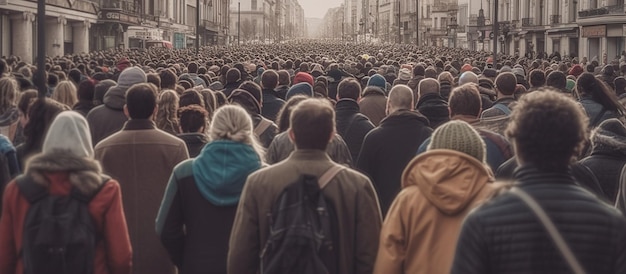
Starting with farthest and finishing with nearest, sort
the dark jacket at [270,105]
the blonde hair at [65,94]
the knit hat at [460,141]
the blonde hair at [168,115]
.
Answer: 1. the dark jacket at [270,105]
2. the blonde hair at [65,94]
3. the blonde hair at [168,115]
4. the knit hat at [460,141]

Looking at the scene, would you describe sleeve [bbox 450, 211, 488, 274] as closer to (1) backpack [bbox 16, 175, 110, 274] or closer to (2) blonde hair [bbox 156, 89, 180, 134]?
(1) backpack [bbox 16, 175, 110, 274]

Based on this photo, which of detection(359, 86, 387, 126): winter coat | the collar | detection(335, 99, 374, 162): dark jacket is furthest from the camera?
detection(359, 86, 387, 126): winter coat

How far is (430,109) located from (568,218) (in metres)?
5.58

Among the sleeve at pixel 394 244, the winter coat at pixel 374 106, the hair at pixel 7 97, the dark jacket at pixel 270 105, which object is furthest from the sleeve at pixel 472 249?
the dark jacket at pixel 270 105

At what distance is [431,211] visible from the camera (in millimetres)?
4461

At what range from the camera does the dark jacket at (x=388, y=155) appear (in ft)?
24.0

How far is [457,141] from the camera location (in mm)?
4602

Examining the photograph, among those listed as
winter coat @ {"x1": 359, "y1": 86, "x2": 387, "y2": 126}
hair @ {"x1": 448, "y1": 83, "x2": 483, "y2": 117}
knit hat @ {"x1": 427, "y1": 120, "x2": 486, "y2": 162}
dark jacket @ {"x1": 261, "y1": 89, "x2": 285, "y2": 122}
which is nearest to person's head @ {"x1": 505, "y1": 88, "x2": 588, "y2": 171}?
knit hat @ {"x1": 427, "y1": 120, "x2": 486, "y2": 162}

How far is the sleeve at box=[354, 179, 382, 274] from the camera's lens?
15.9ft

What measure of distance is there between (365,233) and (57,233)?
1624 millimetres

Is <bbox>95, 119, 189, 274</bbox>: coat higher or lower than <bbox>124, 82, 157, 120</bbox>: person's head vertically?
lower

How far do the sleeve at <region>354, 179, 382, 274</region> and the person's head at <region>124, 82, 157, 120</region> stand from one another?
7.35 feet

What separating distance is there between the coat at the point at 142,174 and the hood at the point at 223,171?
985 mm

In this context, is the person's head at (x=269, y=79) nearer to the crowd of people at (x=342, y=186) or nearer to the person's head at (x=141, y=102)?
the crowd of people at (x=342, y=186)
